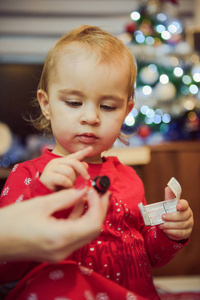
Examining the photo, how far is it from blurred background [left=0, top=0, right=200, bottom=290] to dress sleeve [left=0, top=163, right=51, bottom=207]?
674 millimetres

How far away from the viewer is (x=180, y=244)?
2.83 ft

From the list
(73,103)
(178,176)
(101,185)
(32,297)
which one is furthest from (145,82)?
(32,297)

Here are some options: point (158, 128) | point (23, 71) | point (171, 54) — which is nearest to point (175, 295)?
point (158, 128)

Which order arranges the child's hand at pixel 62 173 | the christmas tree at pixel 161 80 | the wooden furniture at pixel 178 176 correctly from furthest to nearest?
the christmas tree at pixel 161 80 → the wooden furniture at pixel 178 176 → the child's hand at pixel 62 173

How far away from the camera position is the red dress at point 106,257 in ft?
1.88

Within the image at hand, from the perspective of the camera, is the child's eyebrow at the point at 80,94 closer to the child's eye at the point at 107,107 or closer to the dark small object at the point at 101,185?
the child's eye at the point at 107,107

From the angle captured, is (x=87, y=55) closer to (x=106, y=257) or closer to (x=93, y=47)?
(x=93, y=47)

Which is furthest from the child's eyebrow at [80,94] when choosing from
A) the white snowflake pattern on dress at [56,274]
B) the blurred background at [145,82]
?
the blurred background at [145,82]

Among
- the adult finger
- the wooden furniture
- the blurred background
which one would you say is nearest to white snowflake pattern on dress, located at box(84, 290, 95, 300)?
the adult finger

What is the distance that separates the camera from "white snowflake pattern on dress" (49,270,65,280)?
57 cm

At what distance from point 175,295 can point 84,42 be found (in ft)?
4.29

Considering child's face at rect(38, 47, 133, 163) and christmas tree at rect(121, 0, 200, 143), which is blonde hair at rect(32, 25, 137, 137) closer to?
child's face at rect(38, 47, 133, 163)

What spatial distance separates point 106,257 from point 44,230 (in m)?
0.29

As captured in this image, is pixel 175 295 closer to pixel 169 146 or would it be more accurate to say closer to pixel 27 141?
pixel 169 146
